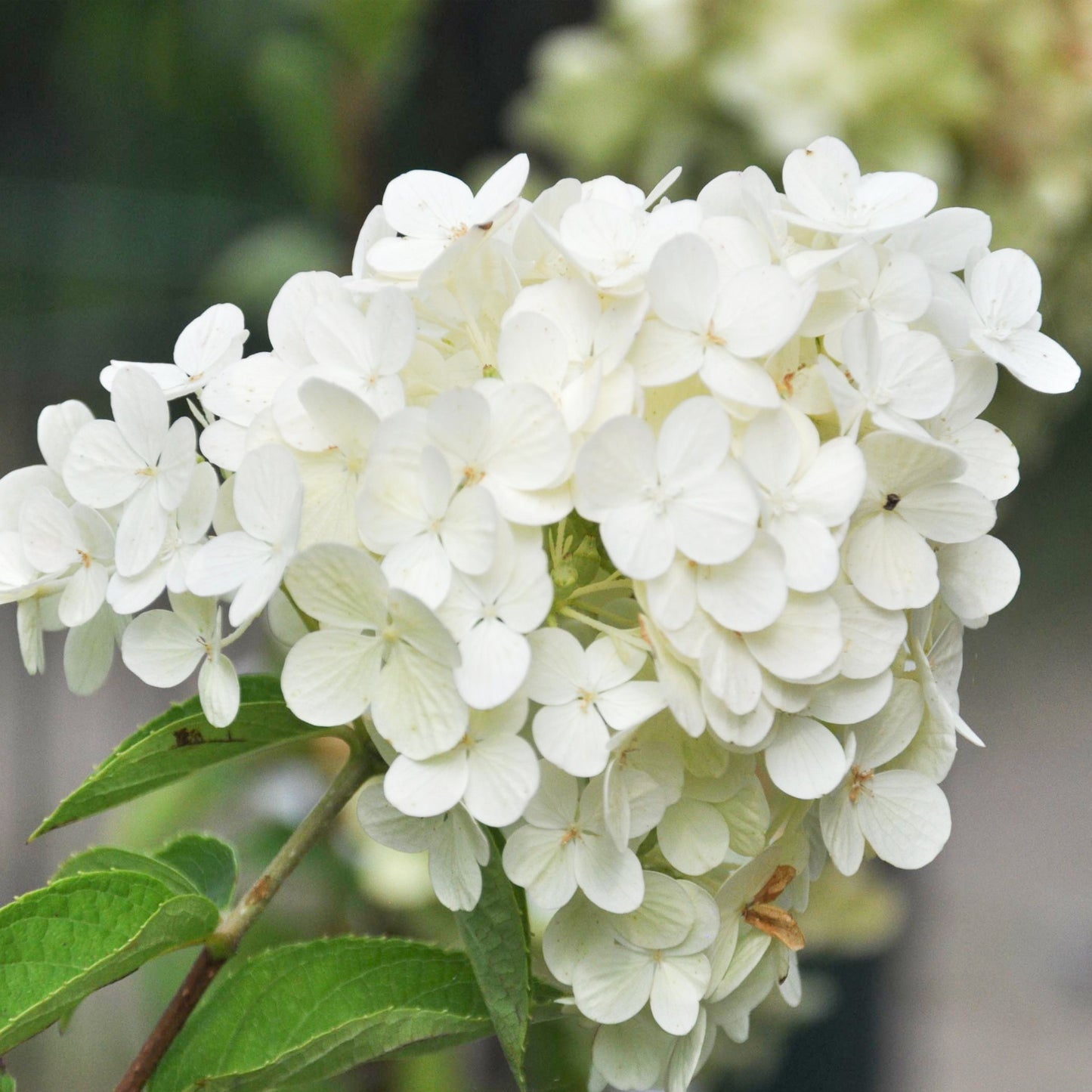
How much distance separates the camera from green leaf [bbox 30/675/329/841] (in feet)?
0.98

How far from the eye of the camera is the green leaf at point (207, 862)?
13.3 inches

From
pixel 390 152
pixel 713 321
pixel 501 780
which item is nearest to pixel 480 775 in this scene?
pixel 501 780

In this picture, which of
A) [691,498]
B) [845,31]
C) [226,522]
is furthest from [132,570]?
[845,31]

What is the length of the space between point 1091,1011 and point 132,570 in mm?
1354

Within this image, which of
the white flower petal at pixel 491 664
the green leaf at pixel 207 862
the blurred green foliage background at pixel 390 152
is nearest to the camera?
the white flower petal at pixel 491 664

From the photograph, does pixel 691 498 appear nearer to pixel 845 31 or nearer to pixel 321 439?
pixel 321 439

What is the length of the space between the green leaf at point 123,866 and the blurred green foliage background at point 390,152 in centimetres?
20

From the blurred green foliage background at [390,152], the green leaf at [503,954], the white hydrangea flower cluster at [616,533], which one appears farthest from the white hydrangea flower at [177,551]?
the blurred green foliage background at [390,152]

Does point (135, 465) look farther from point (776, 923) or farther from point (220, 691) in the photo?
point (776, 923)

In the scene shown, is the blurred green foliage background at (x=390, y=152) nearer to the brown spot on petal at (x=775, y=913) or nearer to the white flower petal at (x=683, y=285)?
the brown spot on petal at (x=775, y=913)

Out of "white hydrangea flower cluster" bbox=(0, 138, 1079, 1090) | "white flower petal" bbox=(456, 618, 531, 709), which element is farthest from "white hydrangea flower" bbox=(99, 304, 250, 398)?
"white flower petal" bbox=(456, 618, 531, 709)

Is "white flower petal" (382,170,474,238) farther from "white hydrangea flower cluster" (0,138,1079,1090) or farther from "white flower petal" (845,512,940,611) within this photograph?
"white flower petal" (845,512,940,611)

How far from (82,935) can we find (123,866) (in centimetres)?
5

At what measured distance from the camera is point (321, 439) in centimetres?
26
